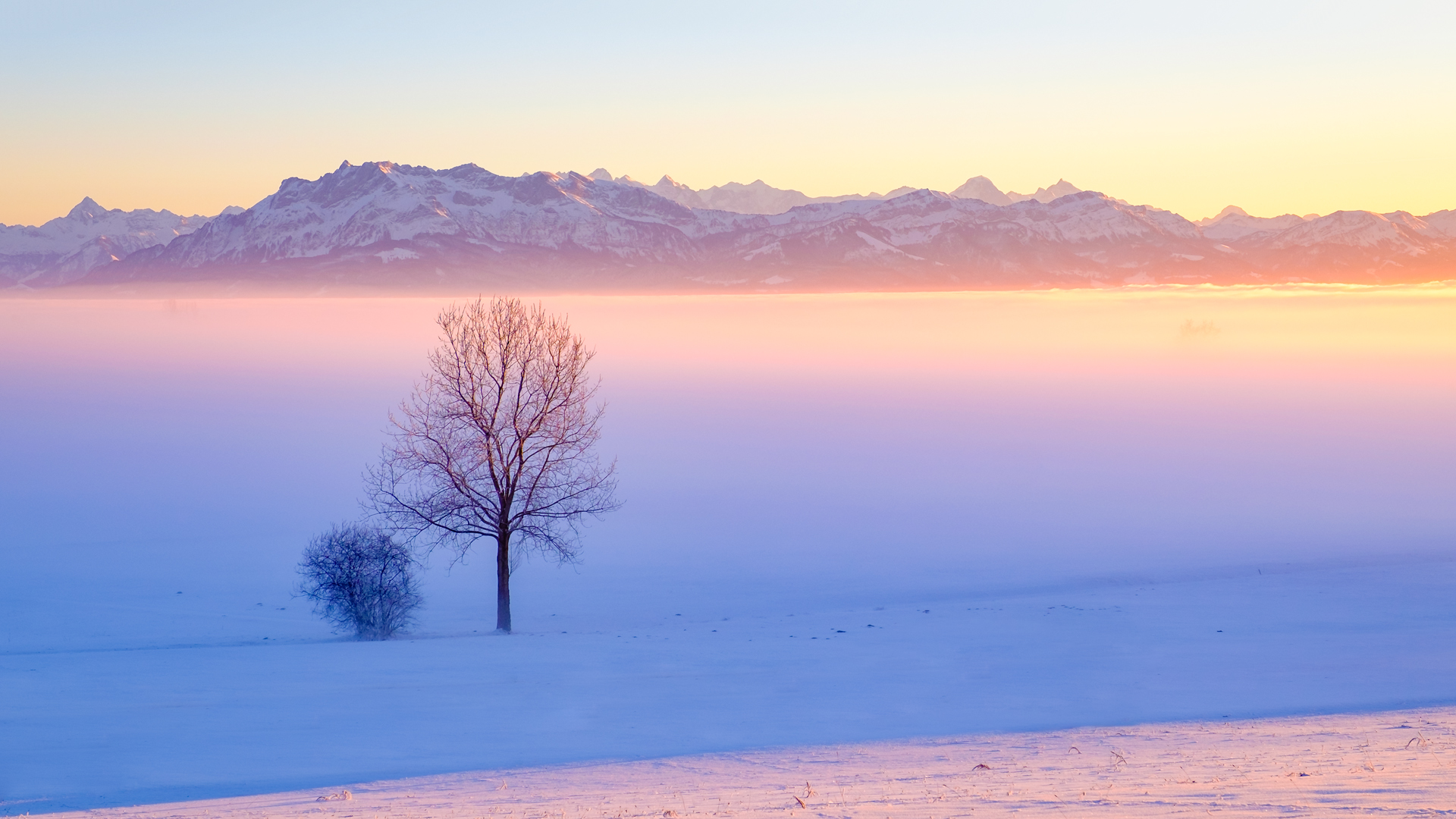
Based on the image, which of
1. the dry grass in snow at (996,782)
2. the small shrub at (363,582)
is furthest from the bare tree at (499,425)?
the dry grass in snow at (996,782)

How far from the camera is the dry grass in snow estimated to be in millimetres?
12609

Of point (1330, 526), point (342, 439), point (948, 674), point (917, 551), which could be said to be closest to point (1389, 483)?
point (1330, 526)

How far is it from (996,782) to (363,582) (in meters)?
20.0

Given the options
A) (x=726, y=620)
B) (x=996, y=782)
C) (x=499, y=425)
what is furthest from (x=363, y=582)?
(x=996, y=782)

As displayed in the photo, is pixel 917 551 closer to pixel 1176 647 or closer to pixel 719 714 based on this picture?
pixel 1176 647

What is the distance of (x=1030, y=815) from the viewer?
39.9 ft

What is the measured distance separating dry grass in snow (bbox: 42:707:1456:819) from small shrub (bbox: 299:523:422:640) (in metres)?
13.9

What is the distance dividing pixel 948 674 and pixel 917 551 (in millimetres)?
26899

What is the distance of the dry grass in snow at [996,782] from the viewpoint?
12.6 meters

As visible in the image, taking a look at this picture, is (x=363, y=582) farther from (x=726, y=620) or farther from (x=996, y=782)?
(x=996, y=782)

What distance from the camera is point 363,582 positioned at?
96.3 feet

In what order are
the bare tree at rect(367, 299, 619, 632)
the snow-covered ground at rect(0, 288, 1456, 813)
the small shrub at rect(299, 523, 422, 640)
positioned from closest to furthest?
the snow-covered ground at rect(0, 288, 1456, 813), the small shrub at rect(299, 523, 422, 640), the bare tree at rect(367, 299, 619, 632)

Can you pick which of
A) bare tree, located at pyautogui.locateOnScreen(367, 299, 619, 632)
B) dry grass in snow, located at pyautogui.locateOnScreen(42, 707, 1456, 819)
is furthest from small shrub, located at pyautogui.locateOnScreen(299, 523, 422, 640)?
dry grass in snow, located at pyautogui.locateOnScreen(42, 707, 1456, 819)

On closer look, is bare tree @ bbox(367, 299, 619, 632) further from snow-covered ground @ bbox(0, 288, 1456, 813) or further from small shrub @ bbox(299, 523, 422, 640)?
snow-covered ground @ bbox(0, 288, 1456, 813)
